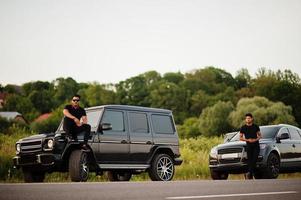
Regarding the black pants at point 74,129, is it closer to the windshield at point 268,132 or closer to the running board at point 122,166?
the running board at point 122,166

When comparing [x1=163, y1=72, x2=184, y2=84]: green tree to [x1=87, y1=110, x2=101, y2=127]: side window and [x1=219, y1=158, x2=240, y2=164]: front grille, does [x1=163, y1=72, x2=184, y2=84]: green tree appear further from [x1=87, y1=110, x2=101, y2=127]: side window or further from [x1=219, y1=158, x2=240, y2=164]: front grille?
[x1=87, y1=110, x2=101, y2=127]: side window

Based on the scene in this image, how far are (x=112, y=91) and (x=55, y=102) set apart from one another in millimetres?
13239

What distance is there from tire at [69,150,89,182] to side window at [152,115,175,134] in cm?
323

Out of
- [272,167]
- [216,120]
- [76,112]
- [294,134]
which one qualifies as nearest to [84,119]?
[76,112]

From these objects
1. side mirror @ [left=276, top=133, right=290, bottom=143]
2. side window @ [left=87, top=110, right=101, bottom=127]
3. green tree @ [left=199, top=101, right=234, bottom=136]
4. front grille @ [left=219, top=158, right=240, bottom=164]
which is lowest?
front grille @ [left=219, top=158, right=240, bottom=164]

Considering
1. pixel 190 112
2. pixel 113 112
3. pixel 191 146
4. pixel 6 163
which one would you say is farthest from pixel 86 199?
pixel 190 112

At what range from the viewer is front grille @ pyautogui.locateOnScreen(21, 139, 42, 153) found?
1358cm

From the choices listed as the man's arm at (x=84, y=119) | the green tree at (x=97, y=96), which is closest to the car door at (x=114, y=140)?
the man's arm at (x=84, y=119)

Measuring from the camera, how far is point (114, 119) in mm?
14742

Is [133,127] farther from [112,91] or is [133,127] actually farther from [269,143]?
[112,91]

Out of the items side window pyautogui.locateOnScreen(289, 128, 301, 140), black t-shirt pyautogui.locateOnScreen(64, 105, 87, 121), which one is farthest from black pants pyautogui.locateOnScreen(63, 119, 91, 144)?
side window pyautogui.locateOnScreen(289, 128, 301, 140)

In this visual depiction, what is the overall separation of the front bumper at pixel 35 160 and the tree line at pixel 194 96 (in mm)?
69054

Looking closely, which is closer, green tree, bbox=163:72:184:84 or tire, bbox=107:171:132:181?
tire, bbox=107:171:132:181

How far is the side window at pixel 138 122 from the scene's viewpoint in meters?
15.2
